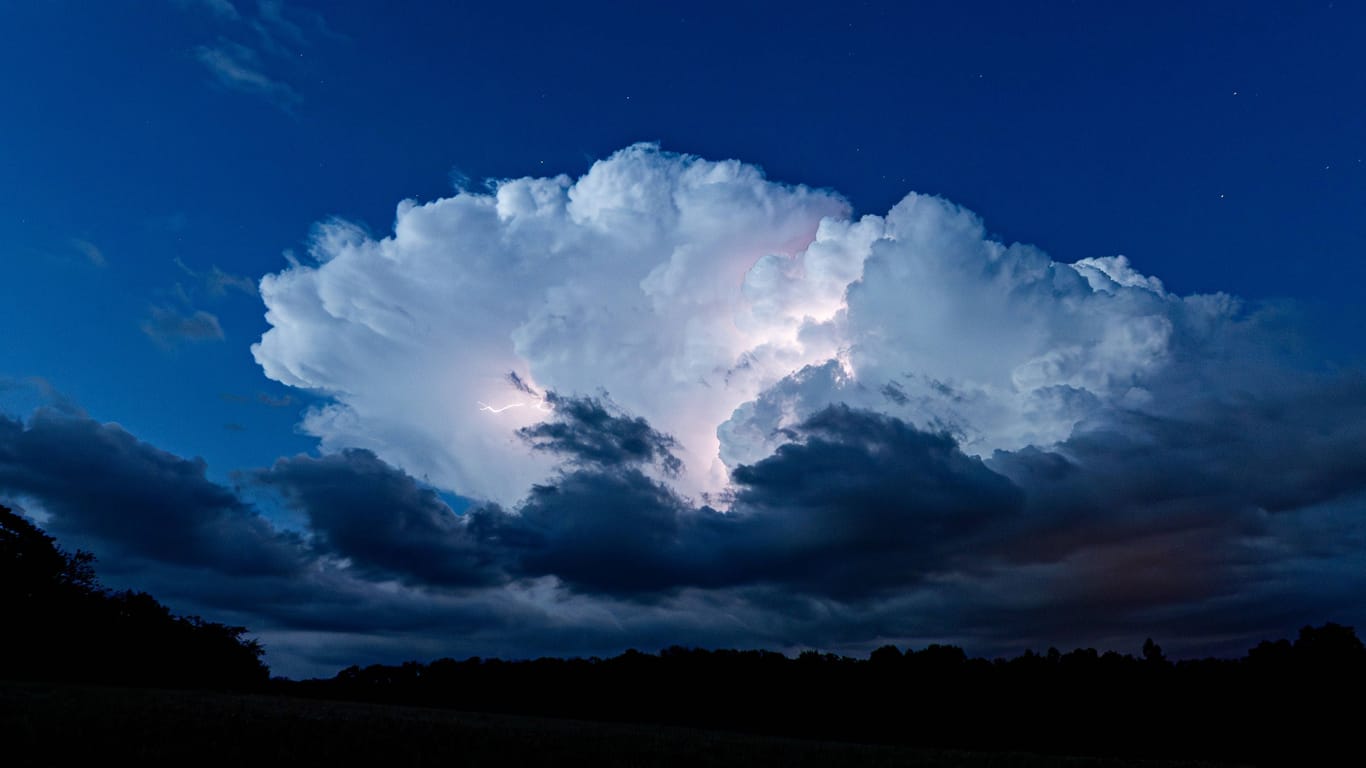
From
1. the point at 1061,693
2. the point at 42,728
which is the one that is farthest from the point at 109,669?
the point at 1061,693

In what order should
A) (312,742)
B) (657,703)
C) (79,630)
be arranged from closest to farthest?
(312,742)
(79,630)
(657,703)

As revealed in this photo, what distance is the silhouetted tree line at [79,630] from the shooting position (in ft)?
346

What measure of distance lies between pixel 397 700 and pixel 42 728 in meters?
122

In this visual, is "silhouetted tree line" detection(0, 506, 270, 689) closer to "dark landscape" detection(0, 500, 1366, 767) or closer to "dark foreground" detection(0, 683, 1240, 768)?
"dark landscape" detection(0, 500, 1366, 767)

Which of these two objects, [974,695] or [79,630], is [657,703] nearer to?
[974,695]

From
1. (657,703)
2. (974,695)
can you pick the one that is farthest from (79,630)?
(974,695)

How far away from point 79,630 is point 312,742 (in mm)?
87633

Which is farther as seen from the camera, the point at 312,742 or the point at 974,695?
the point at 974,695

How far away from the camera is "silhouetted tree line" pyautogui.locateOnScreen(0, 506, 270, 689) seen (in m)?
105

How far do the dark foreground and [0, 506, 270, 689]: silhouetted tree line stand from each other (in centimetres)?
4480

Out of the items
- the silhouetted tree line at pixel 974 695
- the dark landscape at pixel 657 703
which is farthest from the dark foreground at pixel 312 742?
the silhouetted tree line at pixel 974 695

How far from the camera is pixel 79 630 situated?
111625 millimetres

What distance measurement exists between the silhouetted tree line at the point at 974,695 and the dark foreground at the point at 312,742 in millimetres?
41477

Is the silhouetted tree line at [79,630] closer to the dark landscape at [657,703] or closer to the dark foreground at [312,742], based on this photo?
the dark landscape at [657,703]
